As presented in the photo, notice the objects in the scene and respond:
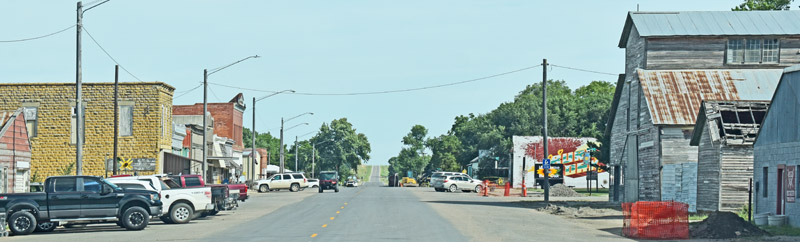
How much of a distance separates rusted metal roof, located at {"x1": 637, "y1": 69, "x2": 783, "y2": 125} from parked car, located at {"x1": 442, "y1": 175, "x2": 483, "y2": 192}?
99.9ft

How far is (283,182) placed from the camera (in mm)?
79812

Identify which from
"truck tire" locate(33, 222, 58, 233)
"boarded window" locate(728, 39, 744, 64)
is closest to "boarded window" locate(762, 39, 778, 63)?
"boarded window" locate(728, 39, 744, 64)

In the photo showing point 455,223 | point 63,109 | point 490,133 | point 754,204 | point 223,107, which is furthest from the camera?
point 490,133

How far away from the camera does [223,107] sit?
107 meters

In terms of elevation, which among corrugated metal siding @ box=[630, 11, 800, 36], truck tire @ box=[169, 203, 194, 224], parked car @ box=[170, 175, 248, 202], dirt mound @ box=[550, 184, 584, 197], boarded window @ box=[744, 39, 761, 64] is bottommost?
dirt mound @ box=[550, 184, 584, 197]

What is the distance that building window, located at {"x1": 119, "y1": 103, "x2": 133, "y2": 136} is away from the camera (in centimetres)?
6425

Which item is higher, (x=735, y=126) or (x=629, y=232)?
(x=735, y=126)

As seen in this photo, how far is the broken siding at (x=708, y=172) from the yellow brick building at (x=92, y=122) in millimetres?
36556

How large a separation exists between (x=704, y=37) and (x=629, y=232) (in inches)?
961

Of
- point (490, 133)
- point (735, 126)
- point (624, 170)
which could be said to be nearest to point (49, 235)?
point (735, 126)

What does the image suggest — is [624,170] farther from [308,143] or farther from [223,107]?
[308,143]

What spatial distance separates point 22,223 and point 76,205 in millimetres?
1542

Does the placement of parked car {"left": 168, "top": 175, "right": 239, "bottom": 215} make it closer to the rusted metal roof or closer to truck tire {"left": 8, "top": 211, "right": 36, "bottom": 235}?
truck tire {"left": 8, "top": 211, "right": 36, "bottom": 235}

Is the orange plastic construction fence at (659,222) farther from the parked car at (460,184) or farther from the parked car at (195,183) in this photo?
the parked car at (460,184)
